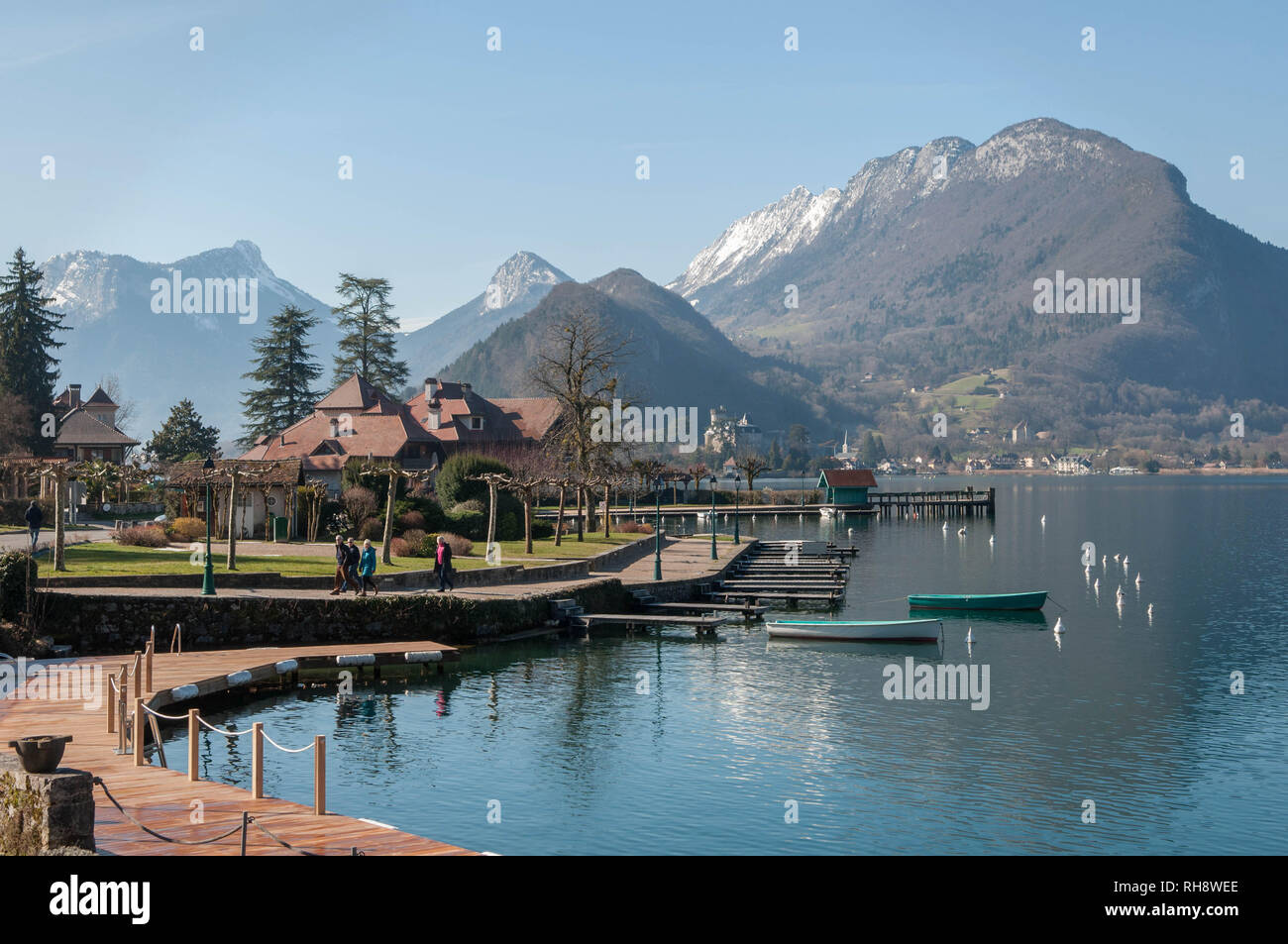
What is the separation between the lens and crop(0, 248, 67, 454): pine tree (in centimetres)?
8956

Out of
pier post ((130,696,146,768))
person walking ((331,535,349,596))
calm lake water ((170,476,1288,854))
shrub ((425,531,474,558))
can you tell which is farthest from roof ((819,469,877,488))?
pier post ((130,696,146,768))

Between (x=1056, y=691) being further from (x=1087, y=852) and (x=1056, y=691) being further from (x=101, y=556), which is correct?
(x=101, y=556)

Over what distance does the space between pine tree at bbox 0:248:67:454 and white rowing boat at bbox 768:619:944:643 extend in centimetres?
6582

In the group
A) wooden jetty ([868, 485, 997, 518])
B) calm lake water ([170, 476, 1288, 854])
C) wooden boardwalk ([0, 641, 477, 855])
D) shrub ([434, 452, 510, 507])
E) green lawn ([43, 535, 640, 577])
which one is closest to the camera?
wooden boardwalk ([0, 641, 477, 855])

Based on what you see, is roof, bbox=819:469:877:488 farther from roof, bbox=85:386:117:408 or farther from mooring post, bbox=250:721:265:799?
mooring post, bbox=250:721:265:799

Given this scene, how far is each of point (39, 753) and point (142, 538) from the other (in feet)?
137

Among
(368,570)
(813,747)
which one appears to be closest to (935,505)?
(368,570)

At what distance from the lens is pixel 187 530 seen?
188ft

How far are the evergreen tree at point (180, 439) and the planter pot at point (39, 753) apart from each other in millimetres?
96408

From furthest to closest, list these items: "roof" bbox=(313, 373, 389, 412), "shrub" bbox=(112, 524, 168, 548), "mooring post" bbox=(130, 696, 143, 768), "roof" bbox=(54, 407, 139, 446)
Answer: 1. "roof" bbox=(313, 373, 389, 412)
2. "roof" bbox=(54, 407, 139, 446)
3. "shrub" bbox=(112, 524, 168, 548)
4. "mooring post" bbox=(130, 696, 143, 768)

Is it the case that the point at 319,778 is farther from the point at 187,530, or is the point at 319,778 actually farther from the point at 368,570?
the point at 187,530

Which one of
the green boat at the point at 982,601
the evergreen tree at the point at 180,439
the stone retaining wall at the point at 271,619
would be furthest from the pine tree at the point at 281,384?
the stone retaining wall at the point at 271,619

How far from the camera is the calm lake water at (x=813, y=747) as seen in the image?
77.9 feet
